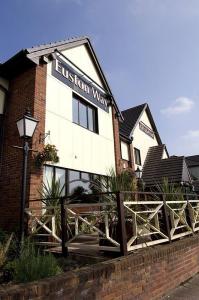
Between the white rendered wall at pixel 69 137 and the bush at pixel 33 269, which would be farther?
the white rendered wall at pixel 69 137

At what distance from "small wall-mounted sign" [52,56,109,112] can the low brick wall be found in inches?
289

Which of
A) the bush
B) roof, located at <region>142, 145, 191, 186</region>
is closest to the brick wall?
the bush

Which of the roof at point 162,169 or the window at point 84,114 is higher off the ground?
the window at point 84,114

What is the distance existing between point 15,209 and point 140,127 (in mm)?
14610

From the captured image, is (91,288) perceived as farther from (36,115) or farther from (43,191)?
(36,115)

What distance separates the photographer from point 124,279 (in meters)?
4.57

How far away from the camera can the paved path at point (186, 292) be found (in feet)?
16.9

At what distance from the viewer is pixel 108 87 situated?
13.7 metres

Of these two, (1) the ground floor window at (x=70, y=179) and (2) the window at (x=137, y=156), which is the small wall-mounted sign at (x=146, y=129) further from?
(1) the ground floor window at (x=70, y=179)

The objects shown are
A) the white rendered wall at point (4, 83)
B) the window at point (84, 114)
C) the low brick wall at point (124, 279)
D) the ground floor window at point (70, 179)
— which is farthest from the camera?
the window at point (84, 114)

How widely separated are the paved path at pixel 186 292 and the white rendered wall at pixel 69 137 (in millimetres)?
5354

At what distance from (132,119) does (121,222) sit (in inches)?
648

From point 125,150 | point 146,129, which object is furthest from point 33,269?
point 146,129

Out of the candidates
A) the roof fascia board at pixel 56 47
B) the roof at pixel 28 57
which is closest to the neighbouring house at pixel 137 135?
the roof fascia board at pixel 56 47
